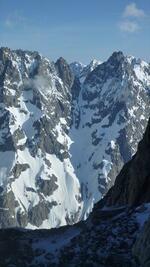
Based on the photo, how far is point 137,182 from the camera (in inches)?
2475

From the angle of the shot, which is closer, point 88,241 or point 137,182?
point 88,241

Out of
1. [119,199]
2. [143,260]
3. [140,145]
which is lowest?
[143,260]

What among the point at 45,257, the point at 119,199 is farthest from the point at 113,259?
the point at 119,199

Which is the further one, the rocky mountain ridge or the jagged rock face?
the jagged rock face

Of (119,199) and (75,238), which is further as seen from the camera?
(119,199)

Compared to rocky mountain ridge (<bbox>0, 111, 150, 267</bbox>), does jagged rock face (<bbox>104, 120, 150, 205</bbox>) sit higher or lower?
higher

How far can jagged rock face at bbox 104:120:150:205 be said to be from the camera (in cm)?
6158

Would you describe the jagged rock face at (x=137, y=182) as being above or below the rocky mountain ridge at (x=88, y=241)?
above

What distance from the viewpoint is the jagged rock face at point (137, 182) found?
61578mm

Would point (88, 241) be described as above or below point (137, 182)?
below

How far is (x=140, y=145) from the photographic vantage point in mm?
66250

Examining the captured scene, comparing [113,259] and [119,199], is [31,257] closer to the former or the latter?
[113,259]

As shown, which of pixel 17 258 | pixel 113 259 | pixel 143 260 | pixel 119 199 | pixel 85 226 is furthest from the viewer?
pixel 119 199

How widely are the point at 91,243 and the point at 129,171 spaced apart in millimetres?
16831
